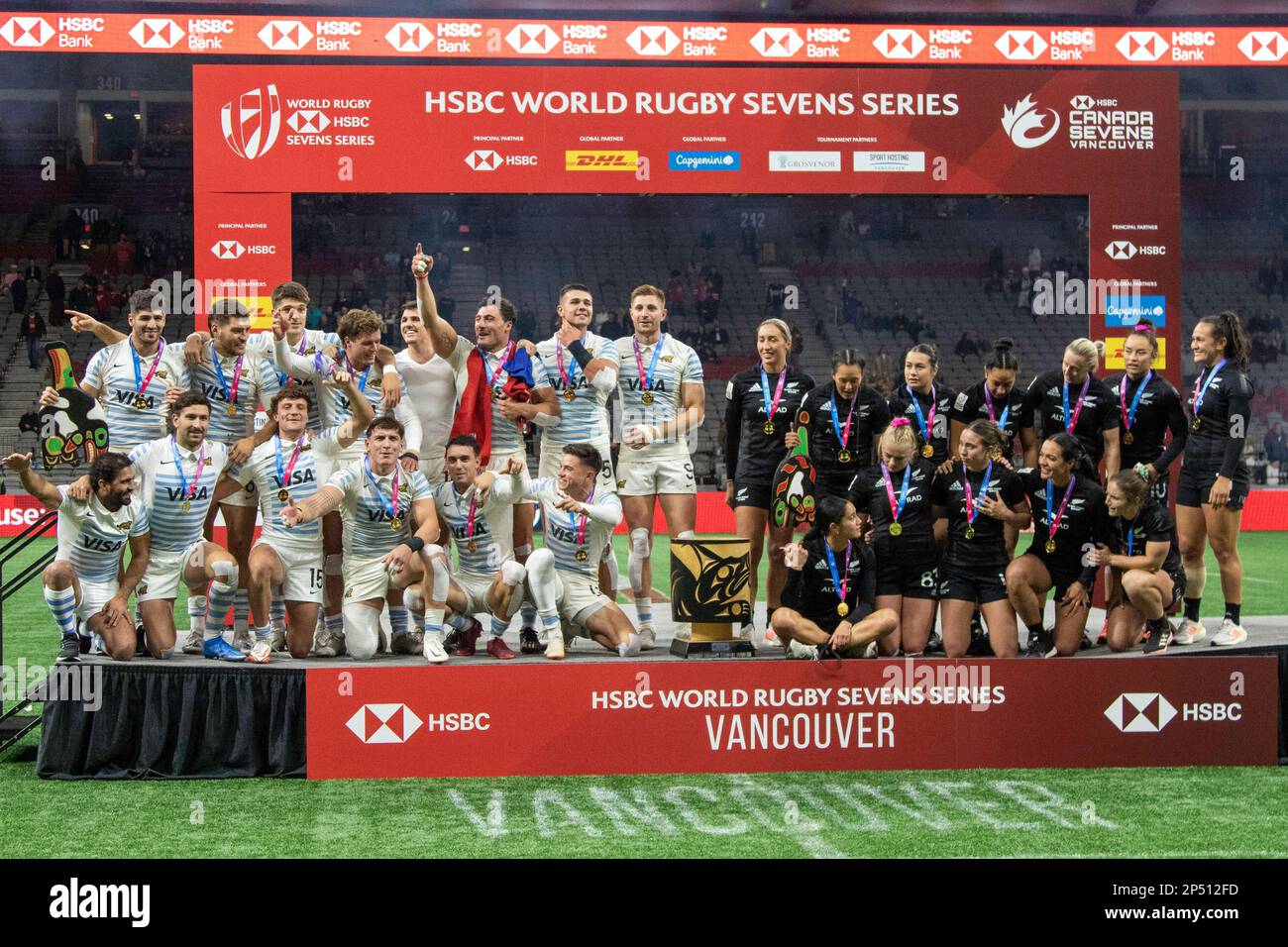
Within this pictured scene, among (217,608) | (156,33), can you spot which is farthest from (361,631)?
(156,33)

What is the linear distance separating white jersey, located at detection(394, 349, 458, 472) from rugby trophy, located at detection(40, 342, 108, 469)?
1.57 metres

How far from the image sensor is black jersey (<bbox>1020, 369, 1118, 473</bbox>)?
767cm

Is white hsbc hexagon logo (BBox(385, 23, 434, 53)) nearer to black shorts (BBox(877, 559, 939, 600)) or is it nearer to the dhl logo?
the dhl logo

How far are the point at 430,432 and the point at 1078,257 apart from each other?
22.3 metres

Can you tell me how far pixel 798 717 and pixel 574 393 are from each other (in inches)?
85.8

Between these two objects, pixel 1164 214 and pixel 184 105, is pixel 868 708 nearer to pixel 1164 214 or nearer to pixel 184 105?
pixel 1164 214

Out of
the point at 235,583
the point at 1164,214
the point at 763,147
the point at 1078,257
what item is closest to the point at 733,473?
the point at 235,583

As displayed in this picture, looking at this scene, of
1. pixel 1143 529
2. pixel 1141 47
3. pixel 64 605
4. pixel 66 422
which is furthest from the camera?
pixel 1141 47

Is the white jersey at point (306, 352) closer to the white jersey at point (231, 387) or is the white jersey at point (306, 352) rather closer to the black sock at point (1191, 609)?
the white jersey at point (231, 387)

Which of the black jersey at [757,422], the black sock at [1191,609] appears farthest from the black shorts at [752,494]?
the black sock at [1191,609]

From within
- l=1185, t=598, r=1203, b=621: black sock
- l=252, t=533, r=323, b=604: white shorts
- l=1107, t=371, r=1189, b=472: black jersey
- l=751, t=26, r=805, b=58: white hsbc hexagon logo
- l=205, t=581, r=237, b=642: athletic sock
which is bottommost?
l=1185, t=598, r=1203, b=621: black sock

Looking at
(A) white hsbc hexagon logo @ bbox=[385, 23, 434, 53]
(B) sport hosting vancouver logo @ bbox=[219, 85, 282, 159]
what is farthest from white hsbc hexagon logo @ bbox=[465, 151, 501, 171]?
(A) white hsbc hexagon logo @ bbox=[385, 23, 434, 53]

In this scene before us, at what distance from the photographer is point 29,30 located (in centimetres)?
1783

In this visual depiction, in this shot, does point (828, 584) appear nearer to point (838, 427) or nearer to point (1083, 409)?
Result: point (838, 427)
